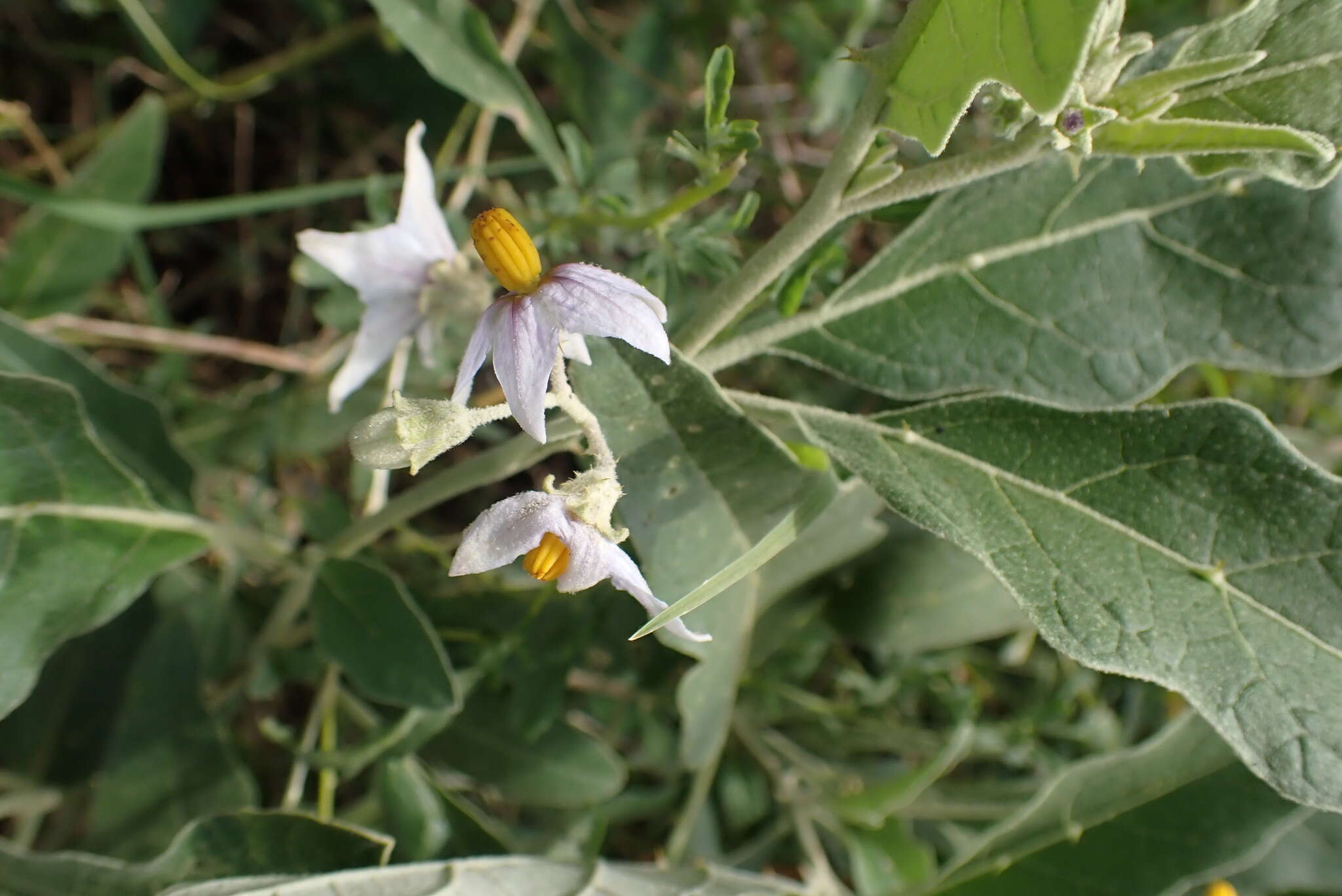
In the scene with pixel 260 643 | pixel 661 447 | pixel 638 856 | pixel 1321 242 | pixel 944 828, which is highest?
pixel 1321 242

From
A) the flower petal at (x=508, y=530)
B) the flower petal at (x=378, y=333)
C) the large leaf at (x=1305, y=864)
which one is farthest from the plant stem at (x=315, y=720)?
the large leaf at (x=1305, y=864)

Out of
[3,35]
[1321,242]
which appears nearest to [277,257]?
[3,35]

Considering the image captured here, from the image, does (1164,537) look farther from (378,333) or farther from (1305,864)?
(1305,864)

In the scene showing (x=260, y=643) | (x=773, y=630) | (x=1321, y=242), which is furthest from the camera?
(x=773, y=630)

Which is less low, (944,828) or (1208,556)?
(1208,556)

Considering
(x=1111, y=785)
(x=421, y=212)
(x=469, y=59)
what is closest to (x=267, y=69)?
(x=469, y=59)

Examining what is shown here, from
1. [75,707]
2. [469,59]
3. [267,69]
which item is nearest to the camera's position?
[469,59]

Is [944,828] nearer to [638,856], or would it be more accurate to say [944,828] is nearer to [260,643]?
[638,856]
